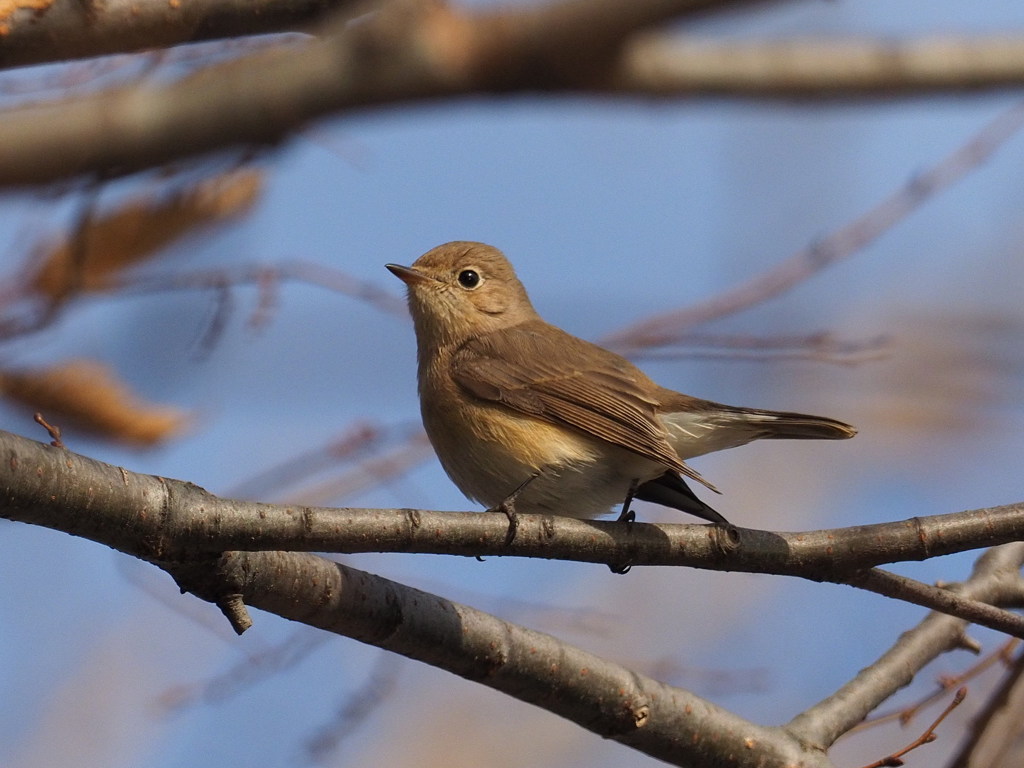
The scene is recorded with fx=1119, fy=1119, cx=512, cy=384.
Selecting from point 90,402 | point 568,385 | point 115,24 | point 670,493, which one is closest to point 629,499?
point 670,493

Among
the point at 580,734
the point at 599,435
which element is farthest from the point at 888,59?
the point at 580,734

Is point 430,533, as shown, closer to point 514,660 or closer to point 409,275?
point 514,660

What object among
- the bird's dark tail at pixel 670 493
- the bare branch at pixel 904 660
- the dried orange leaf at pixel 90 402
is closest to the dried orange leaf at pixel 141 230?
the dried orange leaf at pixel 90 402

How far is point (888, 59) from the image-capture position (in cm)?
408

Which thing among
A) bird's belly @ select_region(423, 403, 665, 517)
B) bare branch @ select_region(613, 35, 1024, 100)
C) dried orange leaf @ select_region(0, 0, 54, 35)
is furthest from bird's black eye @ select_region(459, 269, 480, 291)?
dried orange leaf @ select_region(0, 0, 54, 35)

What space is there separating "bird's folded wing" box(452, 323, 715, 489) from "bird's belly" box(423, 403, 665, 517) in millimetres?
84

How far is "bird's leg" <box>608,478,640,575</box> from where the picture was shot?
3.52 metres

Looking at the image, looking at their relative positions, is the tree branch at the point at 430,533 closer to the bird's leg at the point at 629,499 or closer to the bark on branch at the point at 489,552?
the bark on branch at the point at 489,552

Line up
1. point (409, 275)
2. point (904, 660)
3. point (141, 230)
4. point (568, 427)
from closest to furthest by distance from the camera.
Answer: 1. point (141, 230)
2. point (904, 660)
3. point (568, 427)
4. point (409, 275)

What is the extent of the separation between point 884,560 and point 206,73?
2.48m

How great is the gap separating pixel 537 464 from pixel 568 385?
0.49 metres

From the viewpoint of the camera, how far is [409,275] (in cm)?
558

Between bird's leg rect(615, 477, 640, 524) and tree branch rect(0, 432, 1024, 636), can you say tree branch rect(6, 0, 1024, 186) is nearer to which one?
tree branch rect(0, 432, 1024, 636)

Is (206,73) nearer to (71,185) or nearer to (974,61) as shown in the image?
(71,185)
